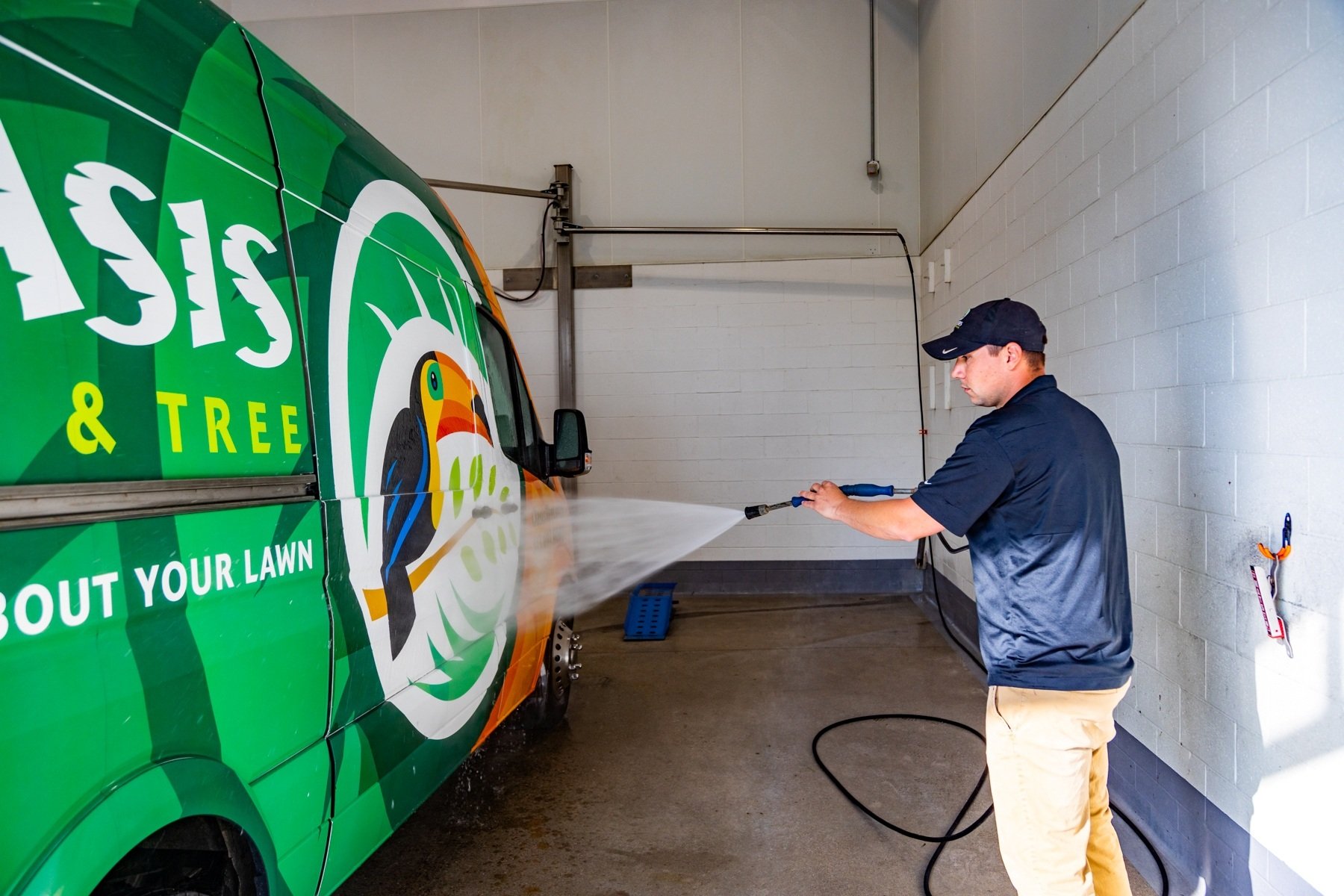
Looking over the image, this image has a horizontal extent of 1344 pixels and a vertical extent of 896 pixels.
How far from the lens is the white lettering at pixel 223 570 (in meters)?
1.46

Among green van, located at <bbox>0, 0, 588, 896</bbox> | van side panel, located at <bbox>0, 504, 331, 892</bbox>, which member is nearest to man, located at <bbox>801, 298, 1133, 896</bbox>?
green van, located at <bbox>0, 0, 588, 896</bbox>

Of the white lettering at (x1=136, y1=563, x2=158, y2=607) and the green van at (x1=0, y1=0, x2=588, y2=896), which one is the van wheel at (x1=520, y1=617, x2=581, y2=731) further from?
the white lettering at (x1=136, y1=563, x2=158, y2=607)

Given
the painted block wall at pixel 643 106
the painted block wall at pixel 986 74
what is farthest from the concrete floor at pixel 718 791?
the painted block wall at pixel 643 106

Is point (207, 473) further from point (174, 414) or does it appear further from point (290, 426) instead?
point (290, 426)

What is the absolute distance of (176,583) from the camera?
4.41 ft

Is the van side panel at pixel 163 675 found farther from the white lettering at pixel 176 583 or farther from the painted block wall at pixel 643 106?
the painted block wall at pixel 643 106

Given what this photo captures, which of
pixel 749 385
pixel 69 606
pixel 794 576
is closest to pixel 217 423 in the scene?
pixel 69 606

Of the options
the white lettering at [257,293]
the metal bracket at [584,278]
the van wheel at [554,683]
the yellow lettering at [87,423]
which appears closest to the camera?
the yellow lettering at [87,423]

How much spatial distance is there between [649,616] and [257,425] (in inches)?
195

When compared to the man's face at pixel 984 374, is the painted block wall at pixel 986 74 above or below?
above

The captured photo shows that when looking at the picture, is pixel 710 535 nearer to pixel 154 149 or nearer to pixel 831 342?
pixel 831 342

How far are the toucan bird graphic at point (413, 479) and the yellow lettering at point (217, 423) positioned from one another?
0.55 m

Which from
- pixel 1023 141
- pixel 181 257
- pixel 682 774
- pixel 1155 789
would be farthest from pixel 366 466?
pixel 1023 141

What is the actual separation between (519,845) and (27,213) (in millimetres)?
2630
